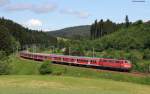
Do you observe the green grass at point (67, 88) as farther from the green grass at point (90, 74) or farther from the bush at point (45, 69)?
the bush at point (45, 69)

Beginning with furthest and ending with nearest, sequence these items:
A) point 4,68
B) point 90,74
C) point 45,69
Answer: point 45,69 < point 4,68 < point 90,74

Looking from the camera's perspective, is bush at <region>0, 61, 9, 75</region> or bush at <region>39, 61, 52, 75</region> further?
bush at <region>39, 61, 52, 75</region>

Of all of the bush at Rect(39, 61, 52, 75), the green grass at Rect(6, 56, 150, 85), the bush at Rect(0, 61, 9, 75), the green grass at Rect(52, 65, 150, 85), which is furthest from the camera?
the bush at Rect(39, 61, 52, 75)

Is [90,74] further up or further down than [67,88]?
further up

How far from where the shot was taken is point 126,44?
125 m

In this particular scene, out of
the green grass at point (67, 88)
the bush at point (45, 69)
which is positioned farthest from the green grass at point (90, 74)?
the green grass at point (67, 88)

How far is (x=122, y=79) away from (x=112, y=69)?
47.2ft

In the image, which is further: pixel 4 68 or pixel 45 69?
pixel 45 69

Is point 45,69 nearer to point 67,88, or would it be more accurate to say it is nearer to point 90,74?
point 90,74

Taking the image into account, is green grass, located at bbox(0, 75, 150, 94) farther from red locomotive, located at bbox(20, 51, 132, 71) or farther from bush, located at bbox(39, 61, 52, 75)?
bush, located at bbox(39, 61, 52, 75)

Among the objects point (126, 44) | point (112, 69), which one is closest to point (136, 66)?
point (112, 69)

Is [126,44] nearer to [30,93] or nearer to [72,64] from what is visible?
[72,64]

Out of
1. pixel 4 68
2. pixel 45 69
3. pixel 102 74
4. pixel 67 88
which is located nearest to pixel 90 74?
pixel 102 74

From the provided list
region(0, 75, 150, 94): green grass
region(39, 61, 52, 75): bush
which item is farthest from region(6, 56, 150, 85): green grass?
region(0, 75, 150, 94): green grass
